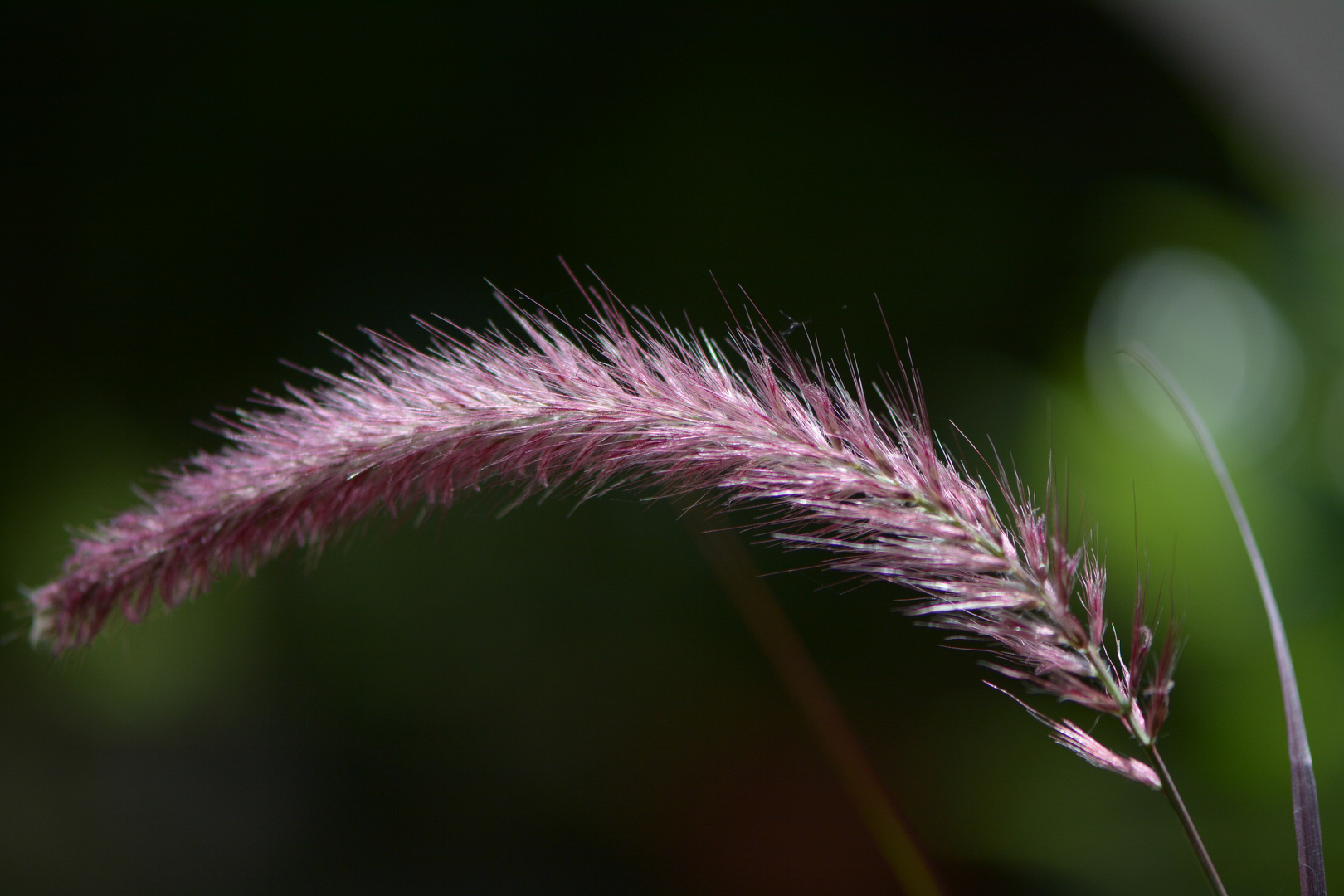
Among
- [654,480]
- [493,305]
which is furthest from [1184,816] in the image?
[493,305]

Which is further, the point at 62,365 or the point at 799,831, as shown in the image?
the point at 62,365

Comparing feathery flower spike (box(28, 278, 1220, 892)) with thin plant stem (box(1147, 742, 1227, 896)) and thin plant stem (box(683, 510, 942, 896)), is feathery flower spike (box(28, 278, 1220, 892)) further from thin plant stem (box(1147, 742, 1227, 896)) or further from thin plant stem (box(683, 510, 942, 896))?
thin plant stem (box(683, 510, 942, 896))

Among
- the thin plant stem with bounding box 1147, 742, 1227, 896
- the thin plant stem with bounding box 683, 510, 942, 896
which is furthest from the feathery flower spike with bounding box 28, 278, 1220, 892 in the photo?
the thin plant stem with bounding box 683, 510, 942, 896

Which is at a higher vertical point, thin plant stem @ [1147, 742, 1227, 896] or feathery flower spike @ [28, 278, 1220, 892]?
feathery flower spike @ [28, 278, 1220, 892]

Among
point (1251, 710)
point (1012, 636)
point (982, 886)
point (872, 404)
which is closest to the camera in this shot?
point (1012, 636)

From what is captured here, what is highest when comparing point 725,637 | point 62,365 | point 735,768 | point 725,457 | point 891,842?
point 62,365

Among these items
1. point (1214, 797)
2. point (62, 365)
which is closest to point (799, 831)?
point (1214, 797)

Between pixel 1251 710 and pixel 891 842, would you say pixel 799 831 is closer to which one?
pixel 891 842
